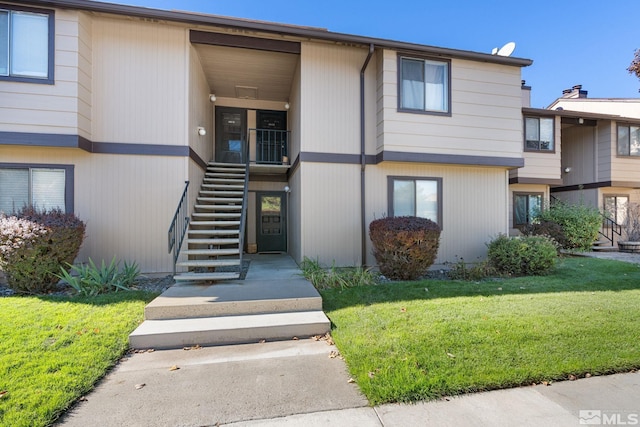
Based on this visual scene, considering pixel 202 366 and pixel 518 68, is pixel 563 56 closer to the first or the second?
pixel 518 68

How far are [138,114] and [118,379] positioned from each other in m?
5.77

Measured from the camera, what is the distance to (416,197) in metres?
7.93

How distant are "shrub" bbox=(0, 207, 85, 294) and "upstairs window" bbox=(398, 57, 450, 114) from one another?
7.55m

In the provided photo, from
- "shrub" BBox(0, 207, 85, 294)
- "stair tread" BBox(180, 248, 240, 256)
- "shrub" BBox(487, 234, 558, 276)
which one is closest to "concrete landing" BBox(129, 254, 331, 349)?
"stair tread" BBox(180, 248, 240, 256)

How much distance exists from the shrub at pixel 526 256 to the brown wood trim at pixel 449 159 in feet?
6.77

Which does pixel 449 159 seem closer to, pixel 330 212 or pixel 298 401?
pixel 330 212

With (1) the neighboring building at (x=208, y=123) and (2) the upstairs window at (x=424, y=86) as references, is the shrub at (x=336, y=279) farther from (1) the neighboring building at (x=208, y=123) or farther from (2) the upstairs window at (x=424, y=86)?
(2) the upstairs window at (x=424, y=86)

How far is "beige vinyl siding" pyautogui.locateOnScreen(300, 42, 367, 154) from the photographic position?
24.4ft

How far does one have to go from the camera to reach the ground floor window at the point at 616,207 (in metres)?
12.3

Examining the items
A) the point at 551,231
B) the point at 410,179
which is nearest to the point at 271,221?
the point at 410,179

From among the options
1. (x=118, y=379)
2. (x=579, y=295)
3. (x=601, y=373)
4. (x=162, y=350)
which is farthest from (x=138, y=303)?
(x=579, y=295)

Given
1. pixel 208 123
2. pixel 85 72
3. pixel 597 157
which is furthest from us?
pixel 597 157

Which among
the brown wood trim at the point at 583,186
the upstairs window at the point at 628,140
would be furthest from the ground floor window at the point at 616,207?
the upstairs window at the point at 628,140

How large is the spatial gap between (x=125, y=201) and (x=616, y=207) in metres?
17.4
